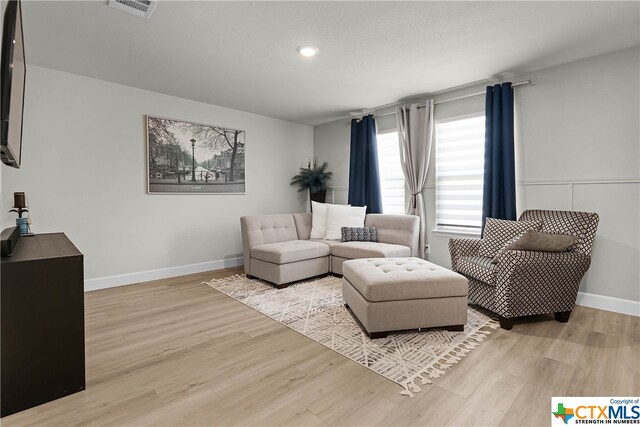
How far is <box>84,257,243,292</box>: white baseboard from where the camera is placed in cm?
364

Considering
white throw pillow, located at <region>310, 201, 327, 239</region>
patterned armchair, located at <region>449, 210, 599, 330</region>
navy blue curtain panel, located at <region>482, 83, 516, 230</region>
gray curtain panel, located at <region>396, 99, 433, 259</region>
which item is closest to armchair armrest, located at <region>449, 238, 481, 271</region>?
patterned armchair, located at <region>449, 210, 599, 330</region>

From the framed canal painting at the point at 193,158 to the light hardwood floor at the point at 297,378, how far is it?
198cm

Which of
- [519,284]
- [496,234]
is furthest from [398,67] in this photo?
[519,284]

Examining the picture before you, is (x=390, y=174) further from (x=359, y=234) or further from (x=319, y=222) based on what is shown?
(x=319, y=222)

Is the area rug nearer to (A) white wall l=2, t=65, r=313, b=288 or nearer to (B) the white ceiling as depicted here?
(A) white wall l=2, t=65, r=313, b=288

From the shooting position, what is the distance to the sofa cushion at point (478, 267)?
8.65 feet

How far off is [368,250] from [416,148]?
1655 mm

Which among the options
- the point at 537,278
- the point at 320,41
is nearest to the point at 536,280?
the point at 537,278

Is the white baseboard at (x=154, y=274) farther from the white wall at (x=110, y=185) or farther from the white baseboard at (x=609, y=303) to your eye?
the white baseboard at (x=609, y=303)

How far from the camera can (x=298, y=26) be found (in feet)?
8.06

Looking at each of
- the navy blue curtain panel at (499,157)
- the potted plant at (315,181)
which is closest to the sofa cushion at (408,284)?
the navy blue curtain panel at (499,157)

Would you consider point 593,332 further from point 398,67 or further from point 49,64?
point 49,64

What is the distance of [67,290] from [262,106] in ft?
11.9

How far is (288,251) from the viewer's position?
367cm
